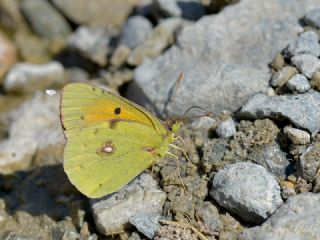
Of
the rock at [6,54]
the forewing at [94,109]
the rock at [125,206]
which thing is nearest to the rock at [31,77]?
the rock at [6,54]

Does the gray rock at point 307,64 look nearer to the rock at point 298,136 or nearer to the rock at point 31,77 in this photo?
the rock at point 298,136

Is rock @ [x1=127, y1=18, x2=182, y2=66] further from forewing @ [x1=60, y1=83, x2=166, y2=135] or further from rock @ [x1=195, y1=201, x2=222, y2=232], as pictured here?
rock @ [x1=195, y1=201, x2=222, y2=232]

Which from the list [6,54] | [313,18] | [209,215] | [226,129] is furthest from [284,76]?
[6,54]

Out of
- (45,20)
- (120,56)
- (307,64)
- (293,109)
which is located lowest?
(45,20)

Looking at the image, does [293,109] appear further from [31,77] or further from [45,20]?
[45,20]

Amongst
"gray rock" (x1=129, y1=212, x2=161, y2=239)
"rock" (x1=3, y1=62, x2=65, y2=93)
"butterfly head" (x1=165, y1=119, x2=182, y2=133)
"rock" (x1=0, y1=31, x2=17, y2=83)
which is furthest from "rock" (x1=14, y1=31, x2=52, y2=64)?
"gray rock" (x1=129, y1=212, x2=161, y2=239)
